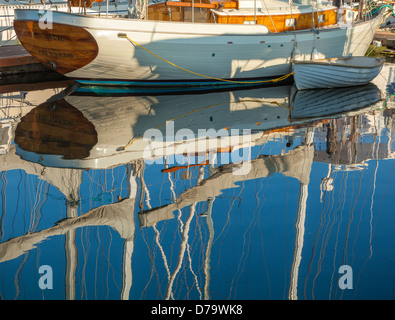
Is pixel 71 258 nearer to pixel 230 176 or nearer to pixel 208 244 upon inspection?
pixel 208 244

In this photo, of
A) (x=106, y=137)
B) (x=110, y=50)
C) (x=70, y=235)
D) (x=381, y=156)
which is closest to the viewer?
(x=70, y=235)

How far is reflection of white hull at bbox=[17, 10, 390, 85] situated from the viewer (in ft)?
62.2

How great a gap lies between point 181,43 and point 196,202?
9684 millimetres

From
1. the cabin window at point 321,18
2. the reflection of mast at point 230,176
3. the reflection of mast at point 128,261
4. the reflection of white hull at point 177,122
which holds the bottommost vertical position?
the reflection of mast at point 128,261

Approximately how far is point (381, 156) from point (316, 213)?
12.3ft

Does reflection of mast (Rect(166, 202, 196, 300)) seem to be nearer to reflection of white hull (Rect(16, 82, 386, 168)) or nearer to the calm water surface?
the calm water surface

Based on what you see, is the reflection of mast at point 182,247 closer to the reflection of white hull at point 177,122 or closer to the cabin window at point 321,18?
the reflection of white hull at point 177,122

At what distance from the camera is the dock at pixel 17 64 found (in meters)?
22.5

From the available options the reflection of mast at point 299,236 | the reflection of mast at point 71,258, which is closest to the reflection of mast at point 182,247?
the reflection of mast at point 71,258

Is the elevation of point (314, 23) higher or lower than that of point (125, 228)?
higher

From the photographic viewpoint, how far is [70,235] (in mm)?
9672

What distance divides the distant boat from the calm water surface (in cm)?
265
